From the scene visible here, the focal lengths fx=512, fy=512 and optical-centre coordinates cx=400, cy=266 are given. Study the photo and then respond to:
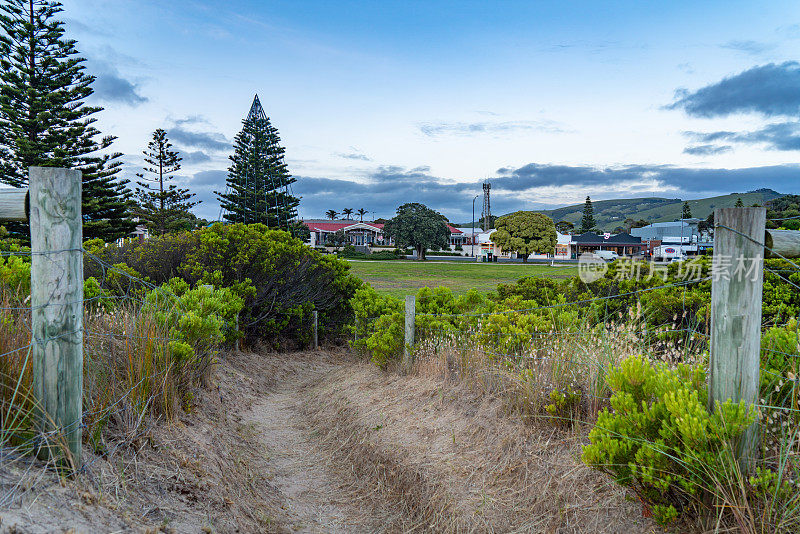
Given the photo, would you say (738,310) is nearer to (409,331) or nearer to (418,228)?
(409,331)

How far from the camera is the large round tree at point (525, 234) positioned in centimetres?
5828

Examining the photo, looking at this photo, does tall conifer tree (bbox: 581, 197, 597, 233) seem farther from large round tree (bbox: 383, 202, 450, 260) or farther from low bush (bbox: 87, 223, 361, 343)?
low bush (bbox: 87, 223, 361, 343)

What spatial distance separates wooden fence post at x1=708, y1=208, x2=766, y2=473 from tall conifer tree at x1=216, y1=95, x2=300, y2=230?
34.9 m

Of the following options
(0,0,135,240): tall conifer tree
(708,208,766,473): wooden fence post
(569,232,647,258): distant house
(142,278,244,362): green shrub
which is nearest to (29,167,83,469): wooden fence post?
(142,278,244,362): green shrub

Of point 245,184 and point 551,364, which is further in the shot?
point 245,184

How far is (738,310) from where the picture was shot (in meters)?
2.64

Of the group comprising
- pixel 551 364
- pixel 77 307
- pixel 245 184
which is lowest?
pixel 551 364

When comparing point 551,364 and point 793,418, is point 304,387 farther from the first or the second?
point 793,418

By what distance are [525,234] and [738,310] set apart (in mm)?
57628

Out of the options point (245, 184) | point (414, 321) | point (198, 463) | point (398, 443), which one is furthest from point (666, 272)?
point (245, 184)

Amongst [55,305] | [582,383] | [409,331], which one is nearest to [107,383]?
[55,305]

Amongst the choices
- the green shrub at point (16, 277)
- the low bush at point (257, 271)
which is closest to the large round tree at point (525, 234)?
the low bush at point (257, 271)

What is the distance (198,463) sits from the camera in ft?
12.5

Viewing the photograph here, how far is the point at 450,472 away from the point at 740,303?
2.44m
